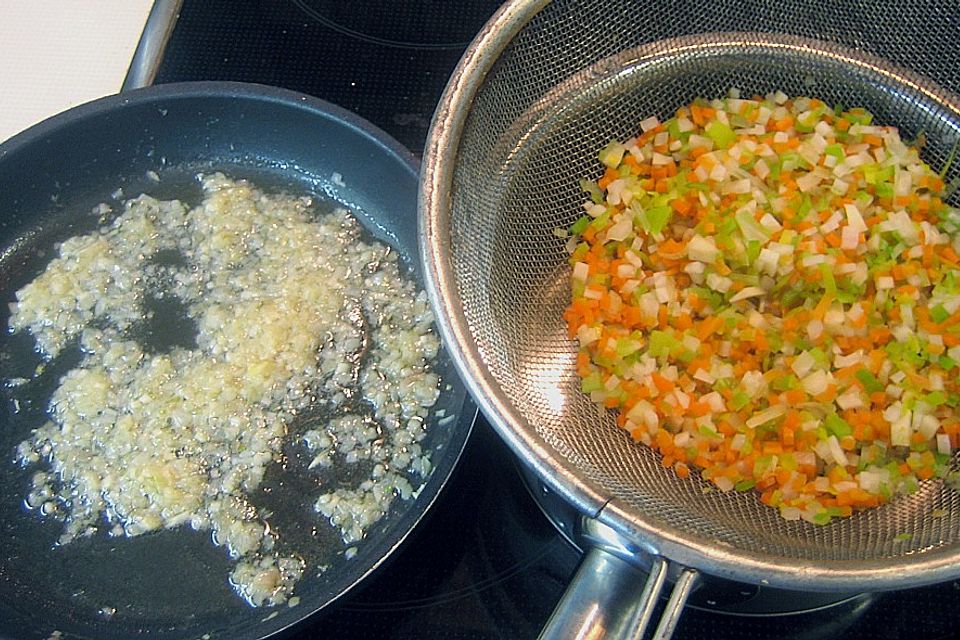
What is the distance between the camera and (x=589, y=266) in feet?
3.24

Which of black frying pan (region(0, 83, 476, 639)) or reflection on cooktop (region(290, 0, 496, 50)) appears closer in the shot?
black frying pan (region(0, 83, 476, 639))

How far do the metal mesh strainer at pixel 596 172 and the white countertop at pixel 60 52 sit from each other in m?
0.70

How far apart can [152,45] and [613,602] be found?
107 cm

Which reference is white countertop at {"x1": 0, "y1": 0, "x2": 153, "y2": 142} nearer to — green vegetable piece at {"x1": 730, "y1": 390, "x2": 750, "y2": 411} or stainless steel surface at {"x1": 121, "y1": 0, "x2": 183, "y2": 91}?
stainless steel surface at {"x1": 121, "y1": 0, "x2": 183, "y2": 91}

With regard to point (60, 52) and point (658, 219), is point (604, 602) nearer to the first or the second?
point (658, 219)

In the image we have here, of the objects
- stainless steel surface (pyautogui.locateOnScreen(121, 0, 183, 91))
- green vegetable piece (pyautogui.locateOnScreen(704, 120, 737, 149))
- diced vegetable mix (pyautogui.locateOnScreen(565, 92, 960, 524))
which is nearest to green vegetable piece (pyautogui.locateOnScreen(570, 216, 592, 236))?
diced vegetable mix (pyautogui.locateOnScreen(565, 92, 960, 524))

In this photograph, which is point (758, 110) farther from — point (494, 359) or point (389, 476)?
point (389, 476)

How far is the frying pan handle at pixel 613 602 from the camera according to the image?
66 centimetres

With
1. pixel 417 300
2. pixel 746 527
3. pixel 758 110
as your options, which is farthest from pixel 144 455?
pixel 758 110

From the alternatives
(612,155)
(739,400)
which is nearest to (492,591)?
(739,400)

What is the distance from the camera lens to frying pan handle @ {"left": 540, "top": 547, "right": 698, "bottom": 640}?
66 centimetres

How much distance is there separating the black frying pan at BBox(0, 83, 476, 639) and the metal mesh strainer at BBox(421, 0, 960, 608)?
5.4 inches

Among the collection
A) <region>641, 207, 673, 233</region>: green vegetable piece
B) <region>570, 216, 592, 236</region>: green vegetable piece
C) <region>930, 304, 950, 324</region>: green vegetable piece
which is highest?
<region>641, 207, 673, 233</region>: green vegetable piece

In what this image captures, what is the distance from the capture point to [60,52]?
1.34 metres
